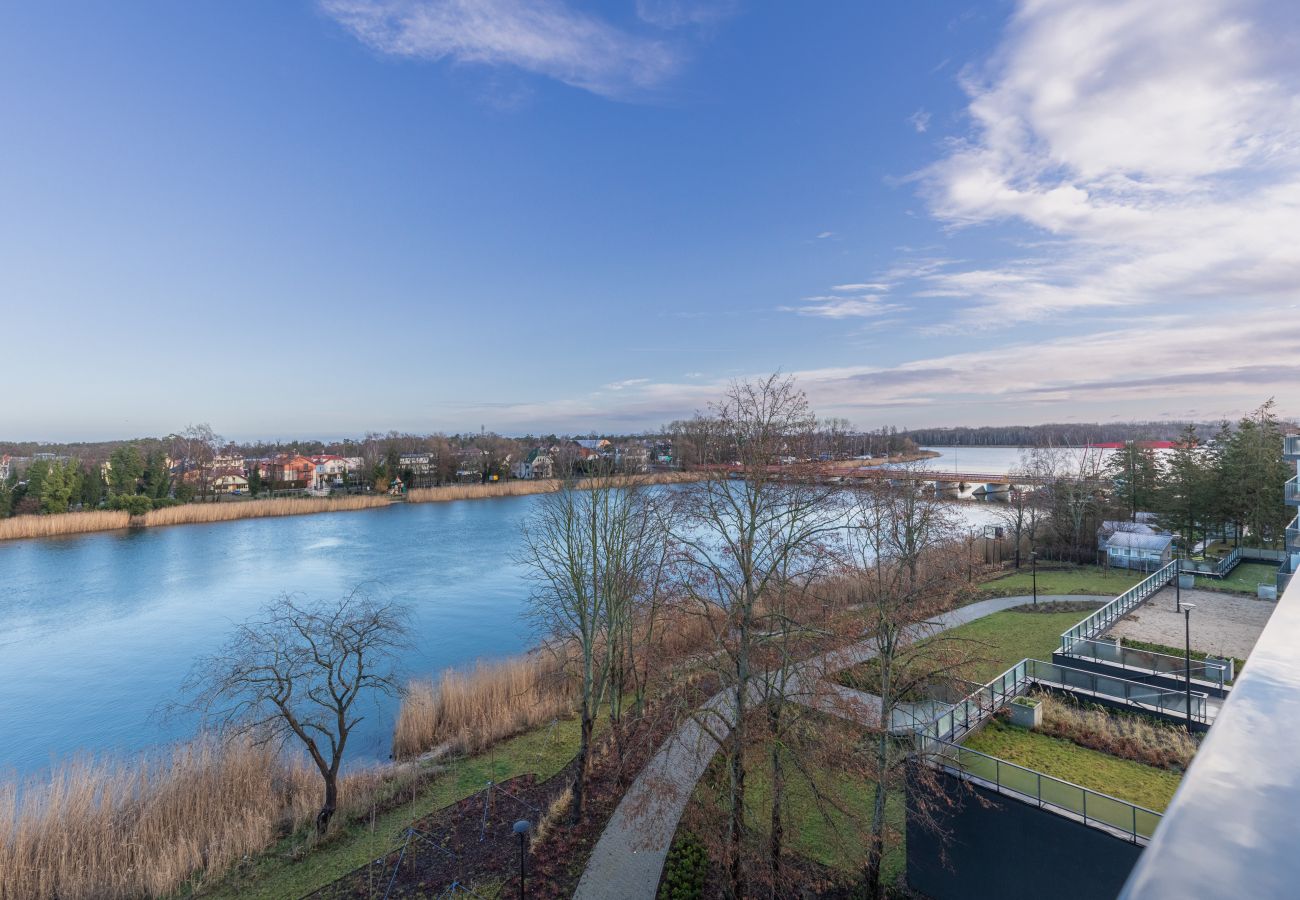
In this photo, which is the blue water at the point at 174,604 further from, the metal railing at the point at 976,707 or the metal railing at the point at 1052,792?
the metal railing at the point at 1052,792

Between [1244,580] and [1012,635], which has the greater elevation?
[1244,580]

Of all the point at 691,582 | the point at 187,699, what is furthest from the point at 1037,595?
the point at 187,699

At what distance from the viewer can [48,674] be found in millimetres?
18656

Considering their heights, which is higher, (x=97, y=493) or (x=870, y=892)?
(x=97, y=493)

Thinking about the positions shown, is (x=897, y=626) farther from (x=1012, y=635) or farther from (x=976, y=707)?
(x=1012, y=635)

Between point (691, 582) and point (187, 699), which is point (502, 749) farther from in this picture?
point (187, 699)

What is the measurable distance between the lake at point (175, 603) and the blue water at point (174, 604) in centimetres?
6

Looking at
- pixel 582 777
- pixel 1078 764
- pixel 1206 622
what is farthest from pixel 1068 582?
pixel 582 777

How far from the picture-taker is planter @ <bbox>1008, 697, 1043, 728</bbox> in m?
11.1

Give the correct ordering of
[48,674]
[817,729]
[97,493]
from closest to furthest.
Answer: [817,729] → [48,674] → [97,493]

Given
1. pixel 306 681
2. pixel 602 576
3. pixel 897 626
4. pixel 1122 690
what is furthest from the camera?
pixel 306 681

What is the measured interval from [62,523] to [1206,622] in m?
57.1

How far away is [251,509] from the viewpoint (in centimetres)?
4722

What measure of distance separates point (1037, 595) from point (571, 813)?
2079cm
